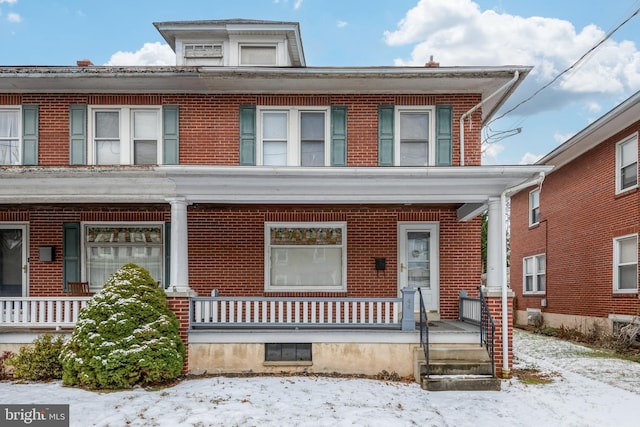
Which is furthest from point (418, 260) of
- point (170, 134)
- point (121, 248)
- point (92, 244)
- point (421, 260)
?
point (92, 244)

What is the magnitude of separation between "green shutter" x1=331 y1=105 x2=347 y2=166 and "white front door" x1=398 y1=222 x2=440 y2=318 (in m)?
1.91

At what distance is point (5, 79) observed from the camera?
33.4 ft

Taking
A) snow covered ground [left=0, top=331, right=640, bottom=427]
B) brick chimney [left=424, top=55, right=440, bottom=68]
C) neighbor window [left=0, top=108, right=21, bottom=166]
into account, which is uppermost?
brick chimney [left=424, top=55, right=440, bottom=68]

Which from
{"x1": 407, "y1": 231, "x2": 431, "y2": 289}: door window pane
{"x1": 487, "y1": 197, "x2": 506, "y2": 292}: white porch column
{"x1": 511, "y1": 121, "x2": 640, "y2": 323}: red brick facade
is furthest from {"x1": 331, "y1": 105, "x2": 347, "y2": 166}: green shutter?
{"x1": 511, "y1": 121, "x2": 640, "y2": 323}: red brick facade

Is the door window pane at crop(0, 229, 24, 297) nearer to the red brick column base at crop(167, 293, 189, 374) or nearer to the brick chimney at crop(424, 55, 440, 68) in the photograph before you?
the red brick column base at crop(167, 293, 189, 374)

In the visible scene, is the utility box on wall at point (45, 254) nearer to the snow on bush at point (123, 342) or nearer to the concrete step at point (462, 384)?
the snow on bush at point (123, 342)

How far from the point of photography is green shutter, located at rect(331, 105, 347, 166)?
10609 mm

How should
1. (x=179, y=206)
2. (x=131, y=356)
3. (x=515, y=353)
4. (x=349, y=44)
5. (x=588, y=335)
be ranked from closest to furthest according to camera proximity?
(x=131, y=356) → (x=179, y=206) → (x=515, y=353) → (x=588, y=335) → (x=349, y=44)

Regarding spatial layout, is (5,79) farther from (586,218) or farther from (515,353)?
(586,218)

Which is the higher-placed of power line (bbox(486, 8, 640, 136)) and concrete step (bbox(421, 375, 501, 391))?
power line (bbox(486, 8, 640, 136))

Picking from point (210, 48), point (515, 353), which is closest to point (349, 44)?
point (210, 48)

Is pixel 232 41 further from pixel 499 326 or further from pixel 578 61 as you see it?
pixel 499 326

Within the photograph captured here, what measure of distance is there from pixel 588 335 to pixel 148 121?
1262 centimetres

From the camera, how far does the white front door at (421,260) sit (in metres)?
10.7
